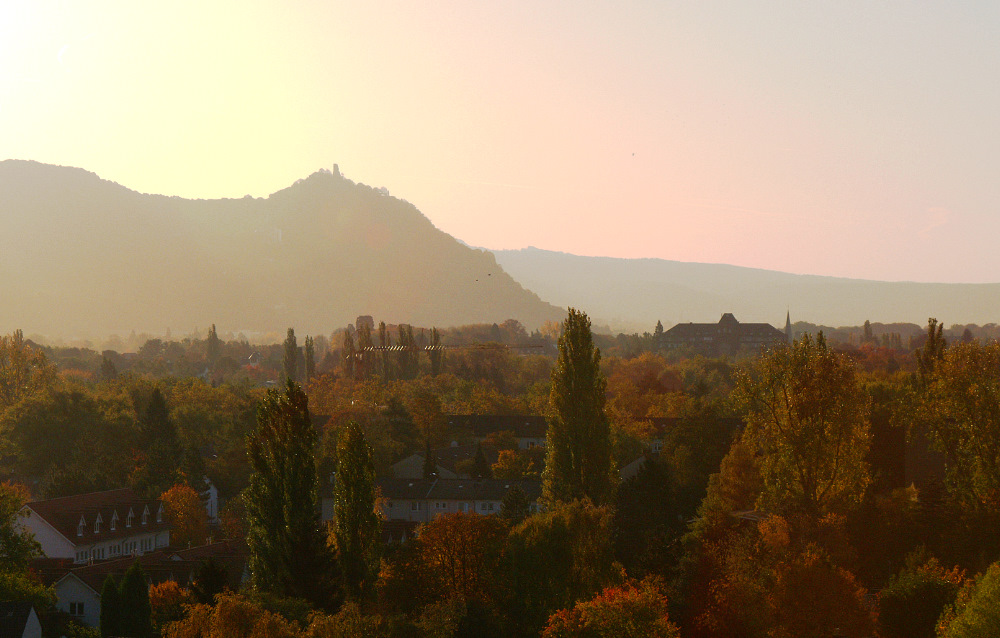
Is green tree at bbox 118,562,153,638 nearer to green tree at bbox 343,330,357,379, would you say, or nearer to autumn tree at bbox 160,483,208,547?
autumn tree at bbox 160,483,208,547

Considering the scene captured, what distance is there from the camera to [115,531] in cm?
6581

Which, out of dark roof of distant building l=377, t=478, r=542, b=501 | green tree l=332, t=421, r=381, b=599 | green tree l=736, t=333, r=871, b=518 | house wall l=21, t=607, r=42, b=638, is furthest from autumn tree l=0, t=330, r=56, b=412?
green tree l=736, t=333, r=871, b=518

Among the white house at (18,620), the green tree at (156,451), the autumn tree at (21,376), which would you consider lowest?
the white house at (18,620)

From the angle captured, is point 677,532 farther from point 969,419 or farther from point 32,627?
point 32,627

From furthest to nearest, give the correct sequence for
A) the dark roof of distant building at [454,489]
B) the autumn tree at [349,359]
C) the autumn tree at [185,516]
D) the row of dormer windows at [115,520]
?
the autumn tree at [349,359] → the dark roof of distant building at [454,489] → the autumn tree at [185,516] → the row of dormer windows at [115,520]

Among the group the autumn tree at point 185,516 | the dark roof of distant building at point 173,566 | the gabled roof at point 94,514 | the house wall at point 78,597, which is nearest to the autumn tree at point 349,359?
the autumn tree at point 185,516

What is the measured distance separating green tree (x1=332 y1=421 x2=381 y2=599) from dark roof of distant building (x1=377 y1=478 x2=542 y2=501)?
31.8 m

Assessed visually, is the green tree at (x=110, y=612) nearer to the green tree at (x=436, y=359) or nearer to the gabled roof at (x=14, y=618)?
the gabled roof at (x=14, y=618)

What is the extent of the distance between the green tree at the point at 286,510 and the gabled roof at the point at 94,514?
28919 millimetres

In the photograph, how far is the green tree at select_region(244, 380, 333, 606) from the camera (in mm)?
39188

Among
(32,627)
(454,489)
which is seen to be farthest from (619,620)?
(454,489)

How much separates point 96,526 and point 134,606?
2400 centimetres

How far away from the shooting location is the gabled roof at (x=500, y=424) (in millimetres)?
99688

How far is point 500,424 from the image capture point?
10156 centimetres
